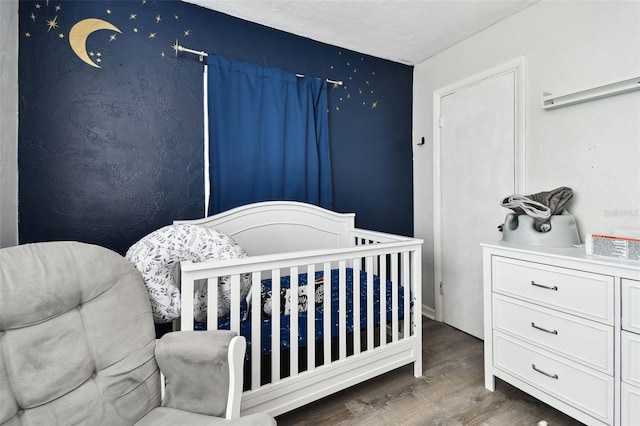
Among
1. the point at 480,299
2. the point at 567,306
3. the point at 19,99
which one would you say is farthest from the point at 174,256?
the point at 480,299

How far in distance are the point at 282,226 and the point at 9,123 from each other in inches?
60.4

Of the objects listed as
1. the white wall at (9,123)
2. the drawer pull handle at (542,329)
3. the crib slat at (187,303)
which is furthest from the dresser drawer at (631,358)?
the white wall at (9,123)

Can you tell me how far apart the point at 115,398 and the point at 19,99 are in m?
1.61

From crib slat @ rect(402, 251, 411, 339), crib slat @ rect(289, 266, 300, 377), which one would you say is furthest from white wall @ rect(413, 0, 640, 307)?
crib slat @ rect(289, 266, 300, 377)

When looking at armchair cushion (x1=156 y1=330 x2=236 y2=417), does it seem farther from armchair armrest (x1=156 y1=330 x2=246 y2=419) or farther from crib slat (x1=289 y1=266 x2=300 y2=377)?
crib slat (x1=289 y1=266 x2=300 y2=377)

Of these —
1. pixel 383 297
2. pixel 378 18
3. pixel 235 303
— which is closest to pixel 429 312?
pixel 383 297

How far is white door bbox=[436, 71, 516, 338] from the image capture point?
2137 millimetres

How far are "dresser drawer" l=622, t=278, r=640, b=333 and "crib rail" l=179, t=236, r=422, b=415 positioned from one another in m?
0.86

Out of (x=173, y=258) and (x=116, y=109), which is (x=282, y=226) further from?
(x=116, y=109)

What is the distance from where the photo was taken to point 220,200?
2.03m

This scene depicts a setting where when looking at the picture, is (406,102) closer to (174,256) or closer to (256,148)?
(256,148)

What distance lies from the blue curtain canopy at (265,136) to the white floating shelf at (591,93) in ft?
4.91

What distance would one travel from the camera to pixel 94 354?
3.15ft

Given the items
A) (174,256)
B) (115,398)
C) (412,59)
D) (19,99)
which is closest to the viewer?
(115,398)
